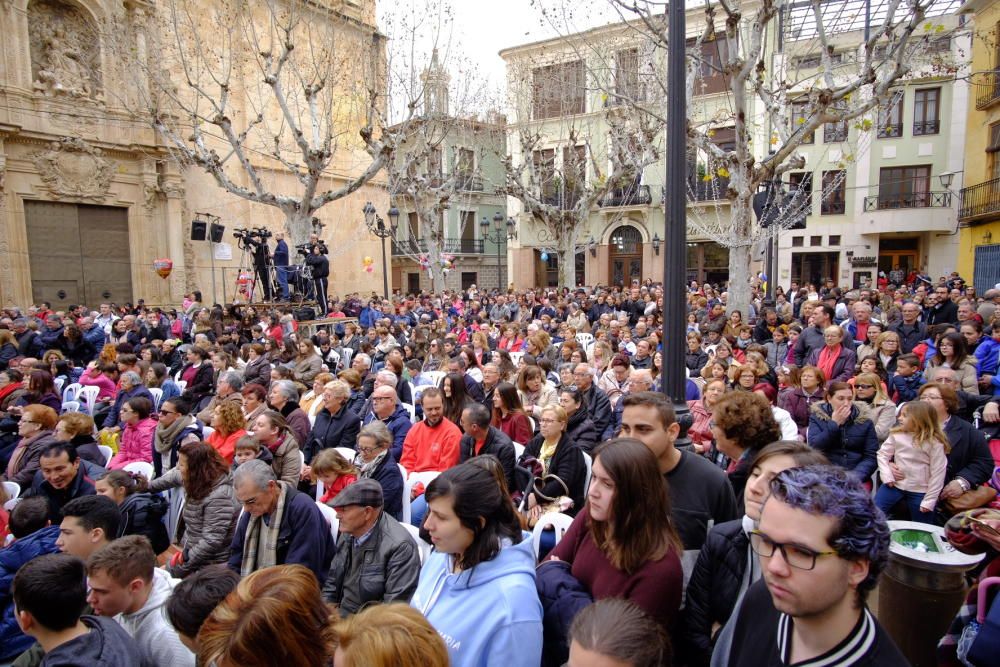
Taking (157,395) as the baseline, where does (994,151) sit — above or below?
above

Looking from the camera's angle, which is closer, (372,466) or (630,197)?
(372,466)

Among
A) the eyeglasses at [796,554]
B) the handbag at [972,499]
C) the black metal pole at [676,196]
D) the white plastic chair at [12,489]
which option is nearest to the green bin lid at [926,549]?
the handbag at [972,499]

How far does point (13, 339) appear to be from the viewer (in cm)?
900

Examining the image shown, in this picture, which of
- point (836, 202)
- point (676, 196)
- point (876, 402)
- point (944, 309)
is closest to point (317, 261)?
point (676, 196)

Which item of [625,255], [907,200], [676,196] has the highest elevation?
[907,200]

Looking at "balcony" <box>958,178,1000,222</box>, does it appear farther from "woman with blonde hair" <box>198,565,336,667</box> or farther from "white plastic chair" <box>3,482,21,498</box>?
"white plastic chair" <box>3,482,21,498</box>

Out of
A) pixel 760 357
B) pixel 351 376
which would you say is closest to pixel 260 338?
pixel 351 376

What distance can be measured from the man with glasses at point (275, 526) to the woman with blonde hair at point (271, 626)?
40.4 inches

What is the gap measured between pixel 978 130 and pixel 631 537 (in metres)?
24.0

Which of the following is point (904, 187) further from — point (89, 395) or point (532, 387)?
point (89, 395)

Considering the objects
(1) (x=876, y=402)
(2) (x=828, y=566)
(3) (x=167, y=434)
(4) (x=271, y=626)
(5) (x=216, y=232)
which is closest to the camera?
(2) (x=828, y=566)

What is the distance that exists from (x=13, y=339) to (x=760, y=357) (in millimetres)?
10918

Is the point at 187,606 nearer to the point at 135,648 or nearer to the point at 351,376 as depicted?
the point at 135,648

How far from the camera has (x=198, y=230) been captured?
17.8m
